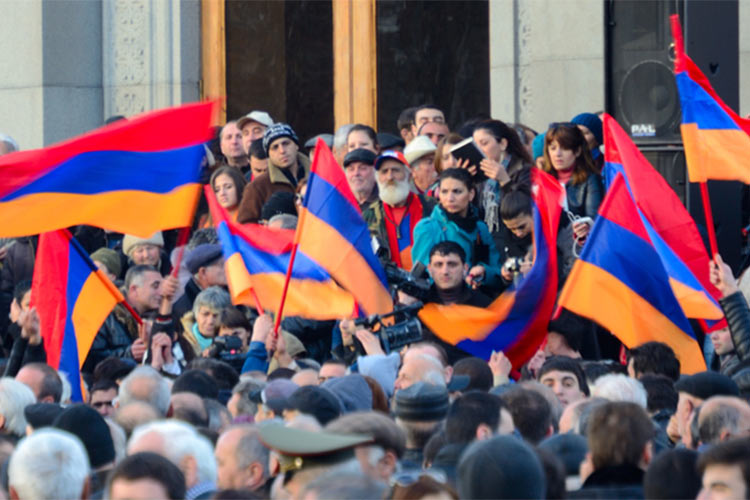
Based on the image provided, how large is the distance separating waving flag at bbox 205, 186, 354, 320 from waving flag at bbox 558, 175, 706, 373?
1368mm

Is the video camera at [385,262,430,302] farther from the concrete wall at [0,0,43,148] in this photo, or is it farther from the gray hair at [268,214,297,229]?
the concrete wall at [0,0,43,148]

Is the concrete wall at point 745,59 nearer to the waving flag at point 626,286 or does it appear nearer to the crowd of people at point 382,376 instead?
the crowd of people at point 382,376

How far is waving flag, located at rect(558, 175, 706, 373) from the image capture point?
851 centimetres

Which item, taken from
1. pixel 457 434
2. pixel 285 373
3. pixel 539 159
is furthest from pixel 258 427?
pixel 539 159

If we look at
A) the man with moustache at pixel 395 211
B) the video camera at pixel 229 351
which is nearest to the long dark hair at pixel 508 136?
the man with moustache at pixel 395 211

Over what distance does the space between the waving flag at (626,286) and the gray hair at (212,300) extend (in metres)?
2.08

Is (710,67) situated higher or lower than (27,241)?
higher

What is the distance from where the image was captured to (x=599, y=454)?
18.5 feet

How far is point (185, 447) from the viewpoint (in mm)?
5613

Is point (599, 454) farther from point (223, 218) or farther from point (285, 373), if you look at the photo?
point (223, 218)

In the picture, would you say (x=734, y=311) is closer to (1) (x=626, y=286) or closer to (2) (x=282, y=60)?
(1) (x=626, y=286)

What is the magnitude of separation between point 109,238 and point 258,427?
615 cm

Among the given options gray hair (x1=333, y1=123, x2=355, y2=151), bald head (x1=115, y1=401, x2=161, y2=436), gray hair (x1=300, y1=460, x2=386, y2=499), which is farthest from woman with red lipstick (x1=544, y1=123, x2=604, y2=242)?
gray hair (x1=300, y1=460, x2=386, y2=499)

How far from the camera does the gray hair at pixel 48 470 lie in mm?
5309
